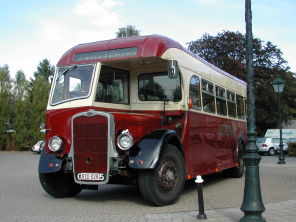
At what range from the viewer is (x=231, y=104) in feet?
46.6

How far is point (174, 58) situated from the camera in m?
9.51

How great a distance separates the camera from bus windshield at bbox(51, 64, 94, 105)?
9.04 metres

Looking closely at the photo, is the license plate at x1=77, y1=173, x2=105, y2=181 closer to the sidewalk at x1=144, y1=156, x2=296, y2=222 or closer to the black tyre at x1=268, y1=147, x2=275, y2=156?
the sidewalk at x1=144, y1=156, x2=296, y2=222

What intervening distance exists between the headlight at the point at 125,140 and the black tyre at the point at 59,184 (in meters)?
2.02

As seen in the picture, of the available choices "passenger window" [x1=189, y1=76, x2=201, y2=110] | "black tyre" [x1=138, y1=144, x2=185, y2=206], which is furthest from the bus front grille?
"passenger window" [x1=189, y1=76, x2=201, y2=110]

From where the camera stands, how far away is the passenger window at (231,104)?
1384 centimetres

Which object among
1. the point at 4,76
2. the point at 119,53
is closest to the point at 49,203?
the point at 119,53

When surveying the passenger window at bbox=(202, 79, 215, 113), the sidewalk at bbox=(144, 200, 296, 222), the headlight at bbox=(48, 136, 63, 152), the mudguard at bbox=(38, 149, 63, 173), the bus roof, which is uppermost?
the bus roof

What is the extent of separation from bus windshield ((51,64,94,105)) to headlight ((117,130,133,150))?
130cm

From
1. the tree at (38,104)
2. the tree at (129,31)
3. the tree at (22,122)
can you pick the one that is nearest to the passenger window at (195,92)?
the tree at (38,104)

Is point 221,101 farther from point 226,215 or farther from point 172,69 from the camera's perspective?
point 226,215

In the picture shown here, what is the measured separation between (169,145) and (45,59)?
83486mm

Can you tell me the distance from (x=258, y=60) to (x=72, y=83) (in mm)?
38946

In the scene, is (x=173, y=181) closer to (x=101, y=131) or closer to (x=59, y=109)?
(x=101, y=131)
